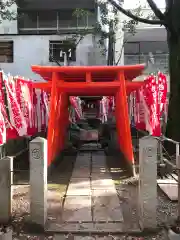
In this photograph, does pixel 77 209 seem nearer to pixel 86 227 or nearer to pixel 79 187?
pixel 86 227

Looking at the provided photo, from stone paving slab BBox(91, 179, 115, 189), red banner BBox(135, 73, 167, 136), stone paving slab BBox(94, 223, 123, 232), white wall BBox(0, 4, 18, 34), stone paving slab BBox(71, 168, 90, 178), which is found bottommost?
stone paving slab BBox(71, 168, 90, 178)

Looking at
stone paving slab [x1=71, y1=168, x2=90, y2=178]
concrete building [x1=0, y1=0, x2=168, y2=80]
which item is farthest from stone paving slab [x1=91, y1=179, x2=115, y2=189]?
concrete building [x1=0, y1=0, x2=168, y2=80]

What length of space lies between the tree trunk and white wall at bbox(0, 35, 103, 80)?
40.7 feet

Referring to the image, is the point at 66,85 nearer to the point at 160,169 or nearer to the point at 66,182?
the point at 66,182

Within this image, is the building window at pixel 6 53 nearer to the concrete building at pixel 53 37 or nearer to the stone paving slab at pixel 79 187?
the concrete building at pixel 53 37

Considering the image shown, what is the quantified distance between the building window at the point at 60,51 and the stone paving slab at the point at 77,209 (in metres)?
17.7

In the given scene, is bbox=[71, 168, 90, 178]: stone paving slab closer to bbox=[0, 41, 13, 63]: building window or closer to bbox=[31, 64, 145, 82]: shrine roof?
bbox=[31, 64, 145, 82]: shrine roof

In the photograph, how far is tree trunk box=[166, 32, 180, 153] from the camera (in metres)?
11.7

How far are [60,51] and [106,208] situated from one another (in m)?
19.1

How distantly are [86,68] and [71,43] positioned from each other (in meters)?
14.2

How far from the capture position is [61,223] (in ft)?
18.1

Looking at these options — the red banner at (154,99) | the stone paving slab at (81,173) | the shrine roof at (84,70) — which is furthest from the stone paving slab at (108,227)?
the shrine roof at (84,70)

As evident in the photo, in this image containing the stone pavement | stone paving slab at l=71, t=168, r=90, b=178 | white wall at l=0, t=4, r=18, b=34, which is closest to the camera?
the stone pavement

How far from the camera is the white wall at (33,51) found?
23.6 m
